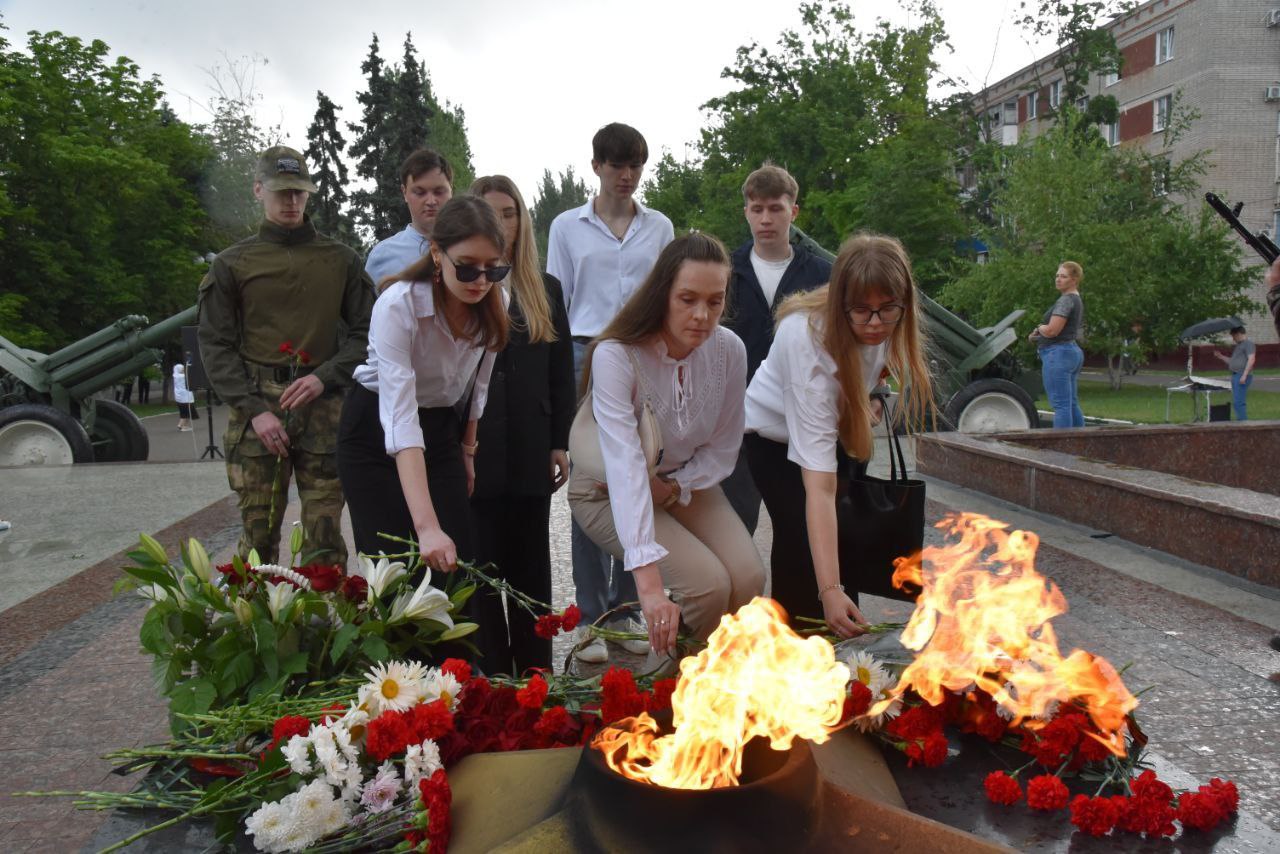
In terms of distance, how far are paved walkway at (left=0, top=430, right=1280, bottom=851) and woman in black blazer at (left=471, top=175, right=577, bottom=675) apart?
72 centimetres

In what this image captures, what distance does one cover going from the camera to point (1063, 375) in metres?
A: 10.5

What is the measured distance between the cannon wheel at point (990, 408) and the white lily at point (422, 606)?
9.47 meters

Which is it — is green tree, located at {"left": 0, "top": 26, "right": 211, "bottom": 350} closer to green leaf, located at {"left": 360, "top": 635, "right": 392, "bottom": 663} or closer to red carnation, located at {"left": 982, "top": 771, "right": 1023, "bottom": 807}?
green leaf, located at {"left": 360, "top": 635, "right": 392, "bottom": 663}

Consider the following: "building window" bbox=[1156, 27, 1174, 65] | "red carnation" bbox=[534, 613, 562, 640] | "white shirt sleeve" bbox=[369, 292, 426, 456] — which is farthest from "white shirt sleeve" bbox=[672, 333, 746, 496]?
"building window" bbox=[1156, 27, 1174, 65]

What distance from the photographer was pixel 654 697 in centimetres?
241

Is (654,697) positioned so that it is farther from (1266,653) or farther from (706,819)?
(1266,653)

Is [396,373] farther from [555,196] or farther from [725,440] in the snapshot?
[555,196]

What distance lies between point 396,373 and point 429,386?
0.77ft

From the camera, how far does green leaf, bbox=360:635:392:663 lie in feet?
8.50

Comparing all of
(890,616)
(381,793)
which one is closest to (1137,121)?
(890,616)

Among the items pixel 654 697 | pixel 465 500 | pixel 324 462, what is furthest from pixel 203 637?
pixel 324 462

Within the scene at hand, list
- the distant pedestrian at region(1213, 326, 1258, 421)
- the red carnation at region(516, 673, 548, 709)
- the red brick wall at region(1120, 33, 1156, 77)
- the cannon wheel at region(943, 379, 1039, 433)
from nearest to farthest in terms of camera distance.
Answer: the red carnation at region(516, 673, 548, 709), the cannon wheel at region(943, 379, 1039, 433), the distant pedestrian at region(1213, 326, 1258, 421), the red brick wall at region(1120, 33, 1156, 77)

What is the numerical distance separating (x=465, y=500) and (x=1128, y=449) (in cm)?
643

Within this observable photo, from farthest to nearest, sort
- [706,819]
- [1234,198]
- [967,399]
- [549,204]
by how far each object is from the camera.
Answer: [549,204] → [1234,198] → [967,399] → [706,819]
